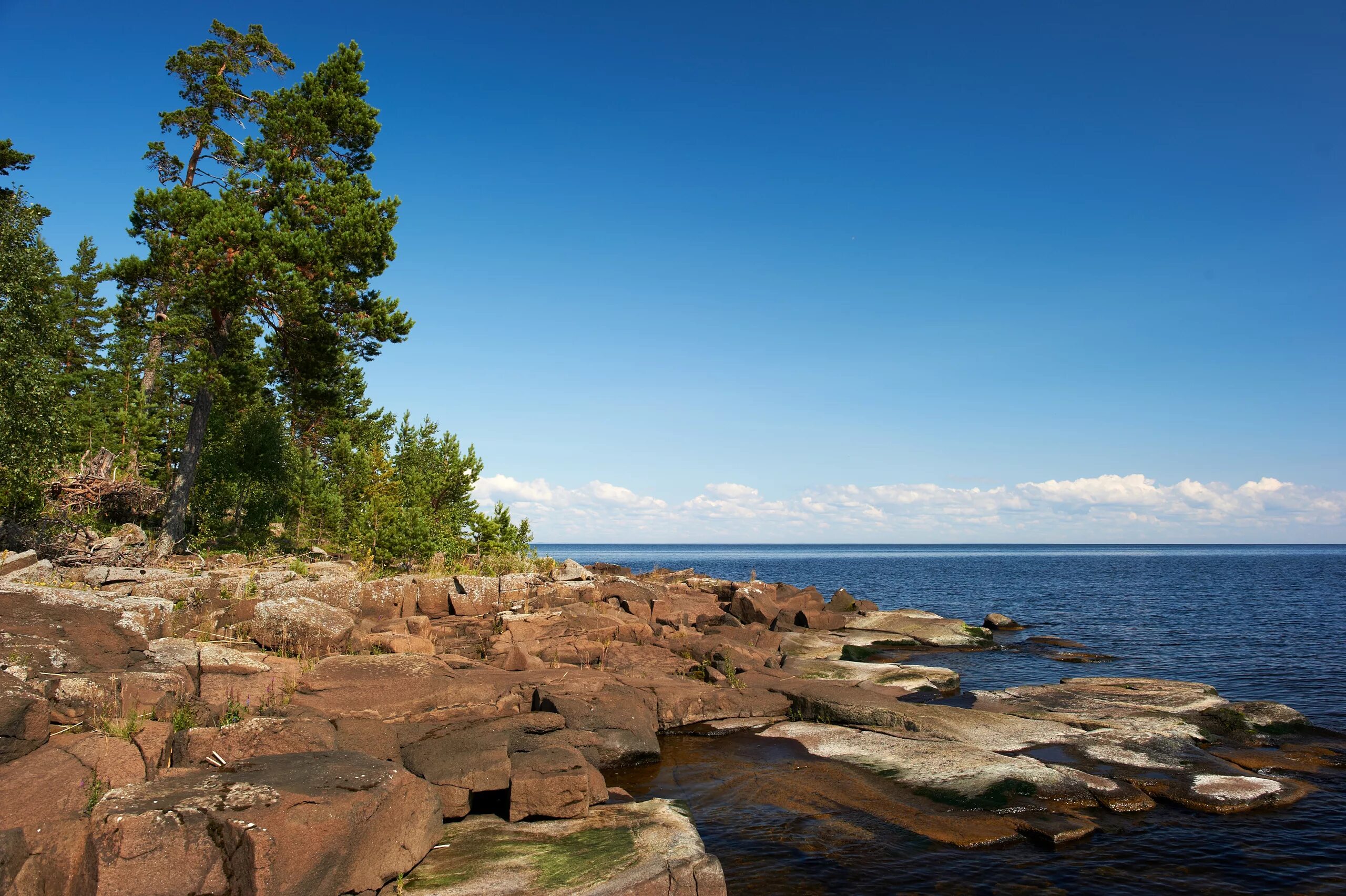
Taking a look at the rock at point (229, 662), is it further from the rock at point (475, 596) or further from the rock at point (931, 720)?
the rock at point (931, 720)

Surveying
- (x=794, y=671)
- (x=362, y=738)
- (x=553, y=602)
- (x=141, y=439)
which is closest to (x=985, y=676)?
(x=794, y=671)

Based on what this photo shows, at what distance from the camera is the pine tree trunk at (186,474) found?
25.8 m

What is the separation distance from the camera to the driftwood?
75.9 feet

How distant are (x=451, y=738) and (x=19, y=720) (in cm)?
552

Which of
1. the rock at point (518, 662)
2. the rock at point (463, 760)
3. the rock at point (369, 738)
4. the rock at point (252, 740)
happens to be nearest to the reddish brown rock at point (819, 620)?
the rock at point (518, 662)

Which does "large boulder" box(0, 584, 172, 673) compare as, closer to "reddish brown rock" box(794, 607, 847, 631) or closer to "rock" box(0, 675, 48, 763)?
"rock" box(0, 675, 48, 763)

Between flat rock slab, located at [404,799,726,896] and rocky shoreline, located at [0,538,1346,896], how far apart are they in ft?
0.14

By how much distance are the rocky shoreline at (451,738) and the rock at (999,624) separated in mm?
15390

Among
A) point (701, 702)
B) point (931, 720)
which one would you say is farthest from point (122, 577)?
point (931, 720)

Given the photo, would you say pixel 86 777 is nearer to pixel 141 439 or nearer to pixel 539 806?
pixel 539 806

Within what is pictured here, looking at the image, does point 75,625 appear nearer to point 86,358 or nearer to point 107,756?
point 107,756

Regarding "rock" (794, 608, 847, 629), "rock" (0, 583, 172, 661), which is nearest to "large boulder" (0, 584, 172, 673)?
"rock" (0, 583, 172, 661)

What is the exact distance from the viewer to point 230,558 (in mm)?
24375

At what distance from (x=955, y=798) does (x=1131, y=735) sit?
5.87 meters
